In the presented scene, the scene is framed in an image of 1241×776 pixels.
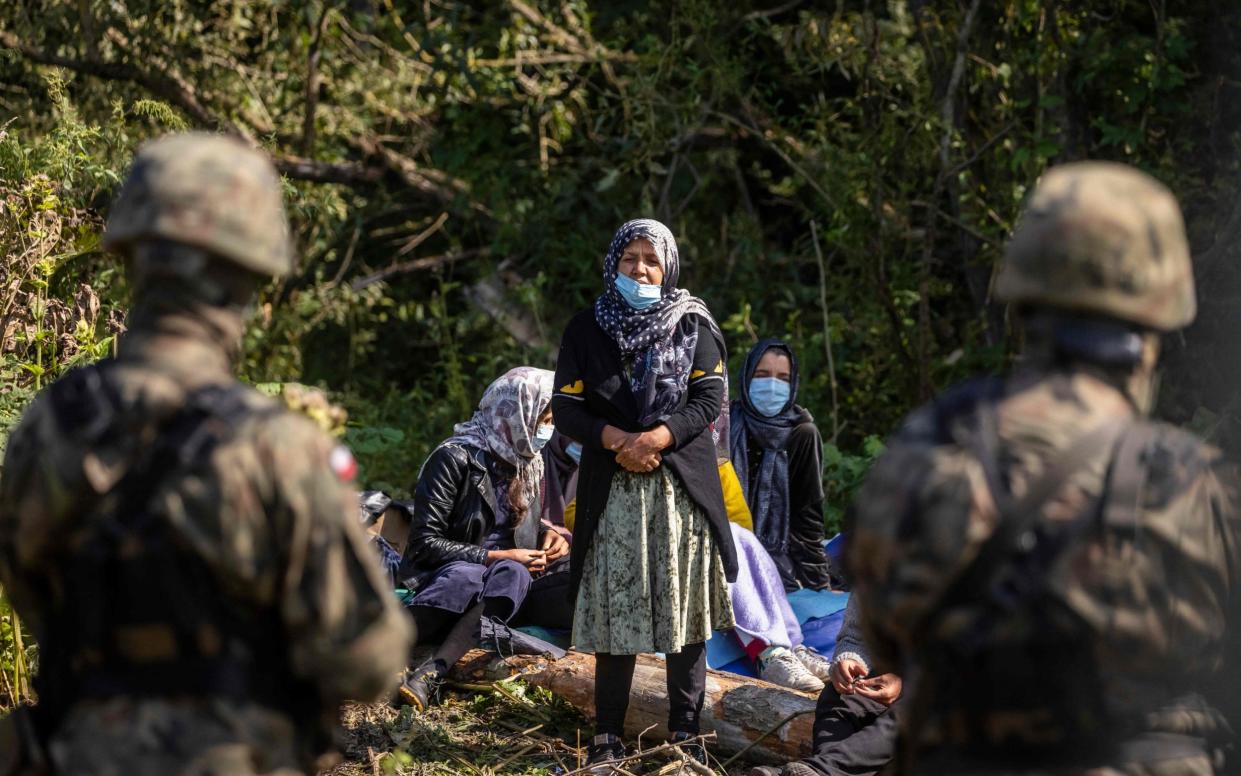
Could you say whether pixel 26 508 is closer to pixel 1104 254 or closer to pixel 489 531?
pixel 1104 254

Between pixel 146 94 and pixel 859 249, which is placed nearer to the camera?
pixel 859 249

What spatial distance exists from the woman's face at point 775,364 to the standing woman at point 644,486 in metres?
1.54

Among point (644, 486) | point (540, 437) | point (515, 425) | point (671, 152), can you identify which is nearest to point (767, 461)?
point (540, 437)

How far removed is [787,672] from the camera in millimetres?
5707

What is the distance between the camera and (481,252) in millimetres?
10578

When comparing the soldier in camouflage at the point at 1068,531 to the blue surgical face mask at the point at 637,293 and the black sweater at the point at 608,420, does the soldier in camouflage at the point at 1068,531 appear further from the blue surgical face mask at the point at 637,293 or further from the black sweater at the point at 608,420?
the blue surgical face mask at the point at 637,293

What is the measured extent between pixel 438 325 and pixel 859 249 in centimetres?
310

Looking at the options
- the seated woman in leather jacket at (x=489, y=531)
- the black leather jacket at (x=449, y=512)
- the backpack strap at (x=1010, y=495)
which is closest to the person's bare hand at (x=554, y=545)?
the seated woman in leather jacket at (x=489, y=531)

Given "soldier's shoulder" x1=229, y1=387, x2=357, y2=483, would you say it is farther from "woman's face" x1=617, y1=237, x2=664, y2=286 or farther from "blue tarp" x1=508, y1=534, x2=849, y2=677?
"blue tarp" x1=508, y1=534, x2=849, y2=677

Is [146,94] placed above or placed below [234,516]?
above

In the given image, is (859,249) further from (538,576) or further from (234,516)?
(234,516)

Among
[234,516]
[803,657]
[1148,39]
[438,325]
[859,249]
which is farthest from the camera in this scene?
[438,325]

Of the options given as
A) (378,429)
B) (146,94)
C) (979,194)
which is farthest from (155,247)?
(146,94)

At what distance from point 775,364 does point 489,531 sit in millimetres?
1519
